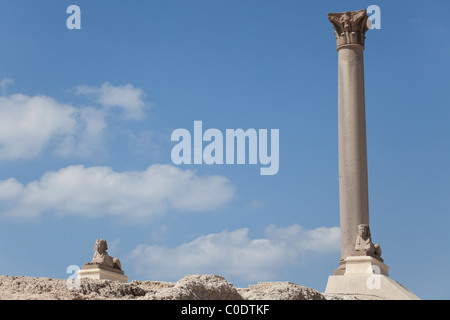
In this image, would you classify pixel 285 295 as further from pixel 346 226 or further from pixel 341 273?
pixel 346 226

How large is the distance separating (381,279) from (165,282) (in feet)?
24.2

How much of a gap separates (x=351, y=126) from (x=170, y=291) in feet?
54.0

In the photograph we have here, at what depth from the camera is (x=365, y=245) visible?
23.6m

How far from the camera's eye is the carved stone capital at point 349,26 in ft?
91.6

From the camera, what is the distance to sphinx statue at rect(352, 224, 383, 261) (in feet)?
77.1

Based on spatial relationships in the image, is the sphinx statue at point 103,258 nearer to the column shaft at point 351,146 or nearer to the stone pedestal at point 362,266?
the stone pedestal at point 362,266

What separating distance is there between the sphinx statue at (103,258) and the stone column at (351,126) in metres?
8.49

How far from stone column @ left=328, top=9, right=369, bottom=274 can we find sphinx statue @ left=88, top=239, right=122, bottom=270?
849cm

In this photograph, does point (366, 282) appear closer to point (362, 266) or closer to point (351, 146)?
point (362, 266)

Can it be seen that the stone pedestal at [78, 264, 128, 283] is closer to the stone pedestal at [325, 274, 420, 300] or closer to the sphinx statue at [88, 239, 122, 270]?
the sphinx statue at [88, 239, 122, 270]

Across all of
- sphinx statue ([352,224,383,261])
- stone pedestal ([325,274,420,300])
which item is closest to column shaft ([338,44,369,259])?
sphinx statue ([352,224,383,261])
